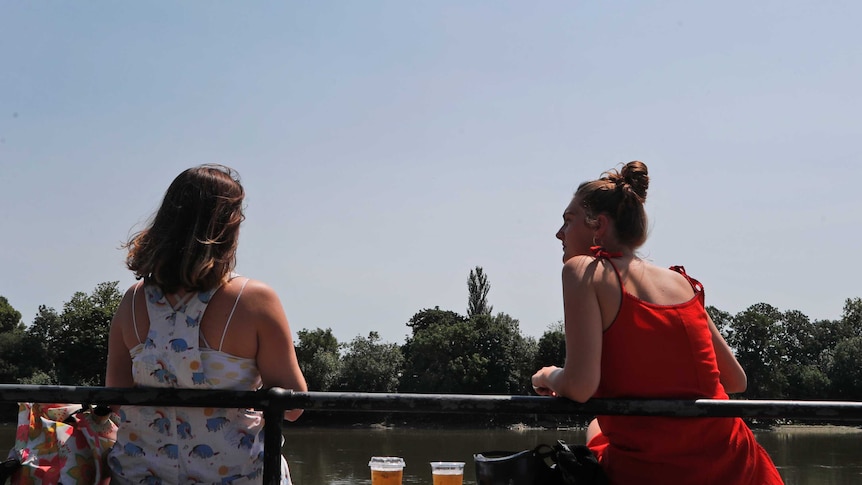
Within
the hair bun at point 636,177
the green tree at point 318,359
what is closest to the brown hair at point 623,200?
the hair bun at point 636,177

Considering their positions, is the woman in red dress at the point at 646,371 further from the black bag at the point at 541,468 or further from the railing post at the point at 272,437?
the railing post at the point at 272,437

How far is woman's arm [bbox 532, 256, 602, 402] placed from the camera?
2408mm

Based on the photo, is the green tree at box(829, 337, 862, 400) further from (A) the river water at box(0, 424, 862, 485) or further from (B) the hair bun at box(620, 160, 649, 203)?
(B) the hair bun at box(620, 160, 649, 203)

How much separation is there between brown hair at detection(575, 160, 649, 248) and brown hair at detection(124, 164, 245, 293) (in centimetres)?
116

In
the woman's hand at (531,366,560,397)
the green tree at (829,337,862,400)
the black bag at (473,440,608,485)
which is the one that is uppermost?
the woman's hand at (531,366,560,397)

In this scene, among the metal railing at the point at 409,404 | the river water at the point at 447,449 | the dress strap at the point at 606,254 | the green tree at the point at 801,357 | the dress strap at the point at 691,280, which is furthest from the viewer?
the green tree at the point at 801,357

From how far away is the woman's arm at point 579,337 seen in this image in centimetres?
241

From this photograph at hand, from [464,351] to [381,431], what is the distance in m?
10.7

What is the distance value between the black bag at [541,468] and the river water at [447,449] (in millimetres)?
27315

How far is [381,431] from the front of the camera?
209ft

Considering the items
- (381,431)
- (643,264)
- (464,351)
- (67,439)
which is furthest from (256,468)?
(464,351)

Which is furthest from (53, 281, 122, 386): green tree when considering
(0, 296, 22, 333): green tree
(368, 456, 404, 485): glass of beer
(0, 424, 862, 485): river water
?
(368, 456, 404, 485): glass of beer

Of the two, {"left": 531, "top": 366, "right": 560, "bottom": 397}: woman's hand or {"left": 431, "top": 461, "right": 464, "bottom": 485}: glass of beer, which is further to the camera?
{"left": 431, "top": 461, "right": 464, "bottom": 485}: glass of beer

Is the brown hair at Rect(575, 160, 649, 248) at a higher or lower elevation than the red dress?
higher
